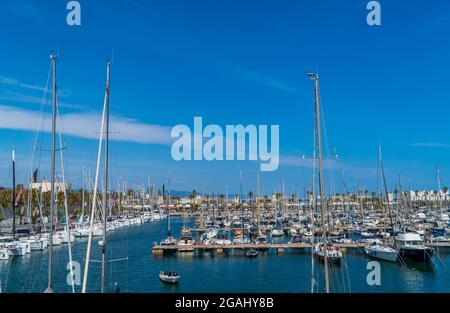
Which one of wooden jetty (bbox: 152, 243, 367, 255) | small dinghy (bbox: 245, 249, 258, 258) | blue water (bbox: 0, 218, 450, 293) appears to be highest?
wooden jetty (bbox: 152, 243, 367, 255)

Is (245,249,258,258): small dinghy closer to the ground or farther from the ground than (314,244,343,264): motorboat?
closer to the ground

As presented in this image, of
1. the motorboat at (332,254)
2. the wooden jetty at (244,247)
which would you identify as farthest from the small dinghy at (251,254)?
the motorboat at (332,254)

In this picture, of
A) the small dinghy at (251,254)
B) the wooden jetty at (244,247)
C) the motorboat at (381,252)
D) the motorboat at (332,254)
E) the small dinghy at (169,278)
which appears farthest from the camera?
the wooden jetty at (244,247)

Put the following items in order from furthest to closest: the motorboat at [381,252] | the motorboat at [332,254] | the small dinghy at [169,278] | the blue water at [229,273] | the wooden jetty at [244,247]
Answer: the wooden jetty at [244,247]
the motorboat at [381,252]
the motorboat at [332,254]
the small dinghy at [169,278]
the blue water at [229,273]

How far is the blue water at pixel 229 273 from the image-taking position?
20406 mm

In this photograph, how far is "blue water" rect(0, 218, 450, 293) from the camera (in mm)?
20406

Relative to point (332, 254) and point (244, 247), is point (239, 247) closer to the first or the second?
point (244, 247)

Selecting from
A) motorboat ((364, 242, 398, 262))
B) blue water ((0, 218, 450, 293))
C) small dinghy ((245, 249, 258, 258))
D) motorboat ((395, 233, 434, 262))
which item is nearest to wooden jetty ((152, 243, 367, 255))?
blue water ((0, 218, 450, 293))

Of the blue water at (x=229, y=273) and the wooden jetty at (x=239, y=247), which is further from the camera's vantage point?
the wooden jetty at (x=239, y=247)

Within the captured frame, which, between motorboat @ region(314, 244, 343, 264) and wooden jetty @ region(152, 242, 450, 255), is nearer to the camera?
motorboat @ region(314, 244, 343, 264)

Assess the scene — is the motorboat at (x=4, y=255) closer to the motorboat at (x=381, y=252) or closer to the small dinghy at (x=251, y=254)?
the small dinghy at (x=251, y=254)

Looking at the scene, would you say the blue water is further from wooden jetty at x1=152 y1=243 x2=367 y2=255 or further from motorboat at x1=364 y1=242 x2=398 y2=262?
motorboat at x1=364 y1=242 x2=398 y2=262

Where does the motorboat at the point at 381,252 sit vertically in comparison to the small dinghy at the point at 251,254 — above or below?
above
